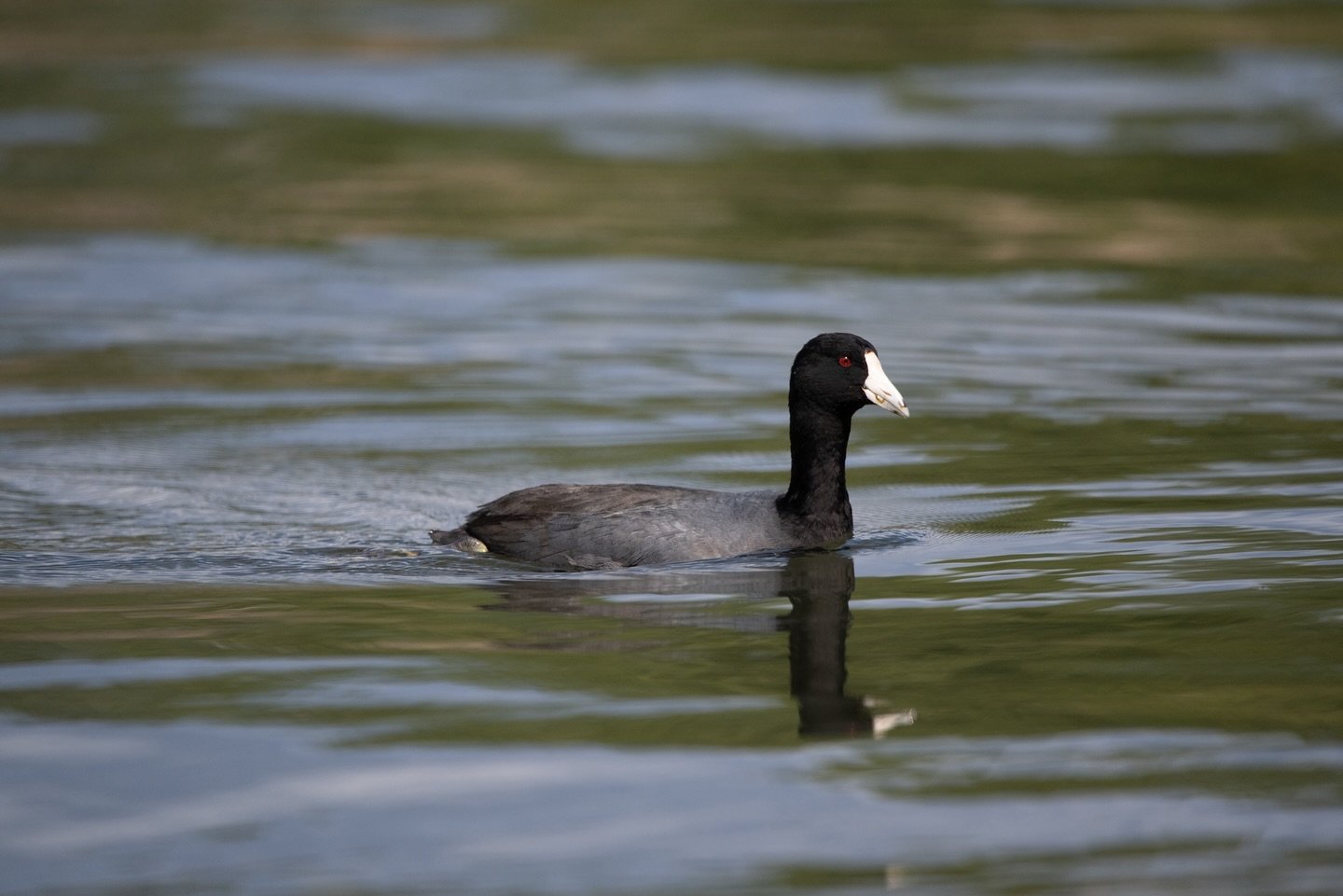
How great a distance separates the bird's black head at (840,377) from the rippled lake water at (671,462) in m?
0.64

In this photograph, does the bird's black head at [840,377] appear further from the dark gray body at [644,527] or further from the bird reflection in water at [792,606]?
the bird reflection in water at [792,606]

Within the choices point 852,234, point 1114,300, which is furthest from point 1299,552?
point 852,234

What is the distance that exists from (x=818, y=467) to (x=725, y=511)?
43cm

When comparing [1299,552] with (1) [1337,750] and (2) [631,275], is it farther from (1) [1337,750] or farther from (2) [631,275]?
(2) [631,275]

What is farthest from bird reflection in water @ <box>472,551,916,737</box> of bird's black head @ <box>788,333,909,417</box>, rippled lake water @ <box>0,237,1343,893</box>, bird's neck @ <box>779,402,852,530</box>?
bird's black head @ <box>788,333,909,417</box>

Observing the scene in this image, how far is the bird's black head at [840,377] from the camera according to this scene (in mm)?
7777

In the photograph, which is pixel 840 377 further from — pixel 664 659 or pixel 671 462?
pixel 671 462

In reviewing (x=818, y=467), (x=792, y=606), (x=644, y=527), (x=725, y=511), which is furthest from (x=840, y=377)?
(x=792, y=606)

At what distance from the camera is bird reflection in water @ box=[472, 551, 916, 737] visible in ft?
19.0

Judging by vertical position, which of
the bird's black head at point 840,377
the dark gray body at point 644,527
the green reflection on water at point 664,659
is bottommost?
the green reflection on water at point 664,659

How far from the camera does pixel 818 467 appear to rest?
25.9ft

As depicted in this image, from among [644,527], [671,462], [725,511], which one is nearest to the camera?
[644,527]

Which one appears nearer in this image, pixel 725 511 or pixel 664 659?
pixel 664 659

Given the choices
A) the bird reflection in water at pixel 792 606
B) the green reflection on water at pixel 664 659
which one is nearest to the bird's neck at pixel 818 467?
the bird reflection in water at pixel 792 606
